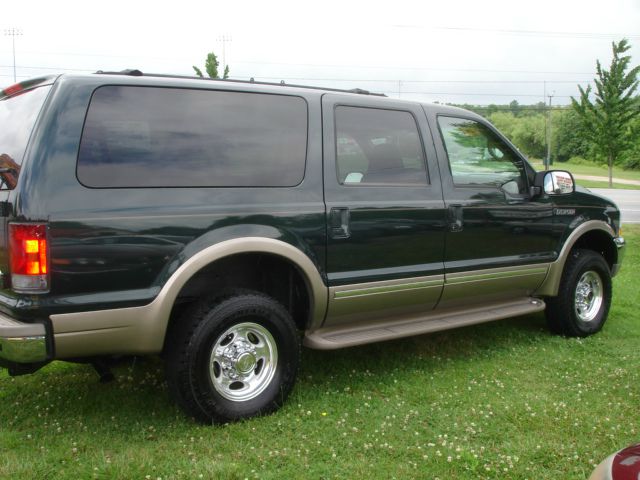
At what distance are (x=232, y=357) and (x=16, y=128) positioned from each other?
1705 millimetres

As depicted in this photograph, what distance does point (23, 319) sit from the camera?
2961 millimetres

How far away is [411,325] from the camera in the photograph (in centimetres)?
435

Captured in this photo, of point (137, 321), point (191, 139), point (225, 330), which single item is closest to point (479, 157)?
point (191, 139)

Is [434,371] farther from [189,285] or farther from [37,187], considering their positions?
[37,187]

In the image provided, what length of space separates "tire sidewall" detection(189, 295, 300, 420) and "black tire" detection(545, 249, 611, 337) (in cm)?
281

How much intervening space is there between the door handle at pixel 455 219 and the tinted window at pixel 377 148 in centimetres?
30

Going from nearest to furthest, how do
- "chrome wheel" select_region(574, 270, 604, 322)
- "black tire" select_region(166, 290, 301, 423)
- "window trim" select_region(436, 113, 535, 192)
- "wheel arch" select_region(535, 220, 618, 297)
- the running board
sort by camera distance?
1. "black tire" select_region(166, 290, 301, 423)
2. the running board
3. "window trim" select_region(436, 113, 535, 192)
4. "wheel arch" select_region(535, 220, 618, 297)
5. "chrome wheel" select_region(574, 270, 604, 322)

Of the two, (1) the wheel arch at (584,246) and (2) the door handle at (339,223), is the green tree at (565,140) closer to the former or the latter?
(1) the wheel arch at (584,246)

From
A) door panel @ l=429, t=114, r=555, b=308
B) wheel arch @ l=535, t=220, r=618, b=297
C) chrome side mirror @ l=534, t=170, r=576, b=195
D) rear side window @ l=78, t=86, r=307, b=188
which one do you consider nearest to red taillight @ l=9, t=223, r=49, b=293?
rear side window @ l=78, t=86, r=307, b=188

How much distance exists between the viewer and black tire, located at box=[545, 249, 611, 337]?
5.39m

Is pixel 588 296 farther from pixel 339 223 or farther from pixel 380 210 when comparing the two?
pixel 339 223

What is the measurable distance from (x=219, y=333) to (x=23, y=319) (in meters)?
0.99

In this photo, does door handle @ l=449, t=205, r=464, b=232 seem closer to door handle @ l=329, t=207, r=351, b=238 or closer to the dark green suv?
the dark green suv

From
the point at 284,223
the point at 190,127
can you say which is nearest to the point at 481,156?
the point at 284,223
